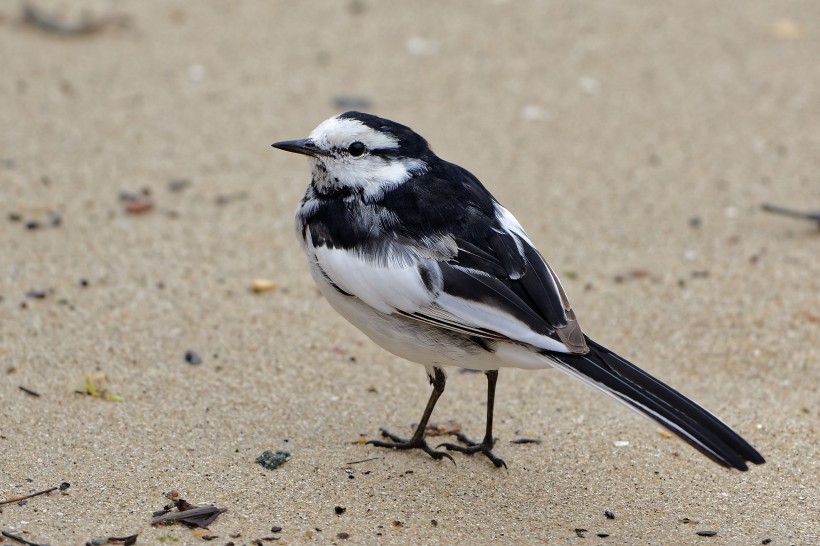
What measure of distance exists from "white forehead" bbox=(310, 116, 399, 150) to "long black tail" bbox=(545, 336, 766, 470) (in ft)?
4.38

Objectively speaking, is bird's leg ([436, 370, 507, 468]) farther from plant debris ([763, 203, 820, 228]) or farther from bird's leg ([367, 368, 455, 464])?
plant debris ([763, 203, 820, 228])

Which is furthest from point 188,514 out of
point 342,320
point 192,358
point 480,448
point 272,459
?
point 342,320

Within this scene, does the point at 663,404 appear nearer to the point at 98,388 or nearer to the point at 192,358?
the point at 192,358

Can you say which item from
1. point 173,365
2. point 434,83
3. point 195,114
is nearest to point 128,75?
point 195,114

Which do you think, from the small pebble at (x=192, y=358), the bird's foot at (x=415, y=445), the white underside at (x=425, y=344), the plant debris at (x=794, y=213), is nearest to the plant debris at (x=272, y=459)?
the bird's foot at (x=415, y=445)

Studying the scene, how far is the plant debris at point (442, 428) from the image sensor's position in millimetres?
5525

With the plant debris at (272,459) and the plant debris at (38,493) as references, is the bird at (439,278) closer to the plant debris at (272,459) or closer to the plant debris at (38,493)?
the plant debris at (272,459)

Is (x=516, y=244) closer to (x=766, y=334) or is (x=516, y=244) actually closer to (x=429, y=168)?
(x=429, y=168)

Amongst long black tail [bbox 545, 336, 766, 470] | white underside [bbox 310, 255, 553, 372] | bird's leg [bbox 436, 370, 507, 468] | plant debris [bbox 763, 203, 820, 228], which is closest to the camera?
long black tail [bbox 545, 336, 766, 470]

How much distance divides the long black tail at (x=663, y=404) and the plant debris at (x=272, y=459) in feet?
4.64

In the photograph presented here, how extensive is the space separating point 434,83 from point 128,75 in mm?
2645

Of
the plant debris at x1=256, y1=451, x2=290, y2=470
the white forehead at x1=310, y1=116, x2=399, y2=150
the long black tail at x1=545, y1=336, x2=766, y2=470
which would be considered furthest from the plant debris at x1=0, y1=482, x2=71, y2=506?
the long black tail at x1=545, y1=336, x2=766, y2=470

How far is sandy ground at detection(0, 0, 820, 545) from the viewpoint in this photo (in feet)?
15.7

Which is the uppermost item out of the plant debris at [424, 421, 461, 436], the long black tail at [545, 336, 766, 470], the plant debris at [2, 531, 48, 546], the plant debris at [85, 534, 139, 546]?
the long black tail at [545, 336, 766, 470]
